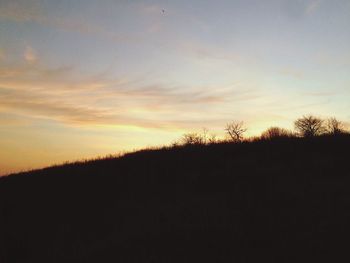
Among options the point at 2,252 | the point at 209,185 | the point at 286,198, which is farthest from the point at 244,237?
the point at 2,252

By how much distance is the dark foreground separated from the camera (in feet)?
32.2

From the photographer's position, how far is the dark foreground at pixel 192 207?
9.83m

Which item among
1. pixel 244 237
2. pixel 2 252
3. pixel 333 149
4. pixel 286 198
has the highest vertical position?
pixel 333 149

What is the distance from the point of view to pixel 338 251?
8.59 meters

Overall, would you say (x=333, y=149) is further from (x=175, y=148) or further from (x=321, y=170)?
(x=175, y=148)

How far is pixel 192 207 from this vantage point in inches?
530

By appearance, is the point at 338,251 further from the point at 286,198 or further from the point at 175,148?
the point at 175,148

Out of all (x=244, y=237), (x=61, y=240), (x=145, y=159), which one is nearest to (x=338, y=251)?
(x=244, y=237)

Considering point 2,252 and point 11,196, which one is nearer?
point 2,252

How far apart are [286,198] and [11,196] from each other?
715 inches

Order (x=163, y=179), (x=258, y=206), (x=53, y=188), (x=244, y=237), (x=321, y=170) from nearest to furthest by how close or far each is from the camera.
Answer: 1. (x=244, y=237)
2. (x=258, y=206)
3. (x=321, y=170)
4. (x=163, y=179)
5. (x=53, y=188)

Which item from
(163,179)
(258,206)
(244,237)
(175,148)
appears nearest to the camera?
(244,237)

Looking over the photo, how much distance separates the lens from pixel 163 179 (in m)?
18.8

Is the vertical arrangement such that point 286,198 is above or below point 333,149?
below
